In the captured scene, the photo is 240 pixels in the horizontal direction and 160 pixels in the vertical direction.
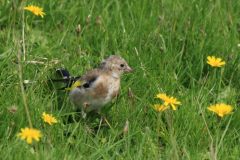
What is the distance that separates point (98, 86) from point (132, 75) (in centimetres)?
77

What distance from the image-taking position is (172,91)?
4.26 metres

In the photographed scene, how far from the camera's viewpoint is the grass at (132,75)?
337cm

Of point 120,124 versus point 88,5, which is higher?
point 88,5

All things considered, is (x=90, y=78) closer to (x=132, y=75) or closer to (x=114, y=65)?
(x=114, y=65)

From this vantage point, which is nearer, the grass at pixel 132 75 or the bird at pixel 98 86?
the grass at pixel 132 75

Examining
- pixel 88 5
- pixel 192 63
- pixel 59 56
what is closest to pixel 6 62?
pixel 59 56

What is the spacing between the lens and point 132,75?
15.0ft

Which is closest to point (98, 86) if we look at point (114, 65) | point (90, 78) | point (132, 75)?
point (90, 78)

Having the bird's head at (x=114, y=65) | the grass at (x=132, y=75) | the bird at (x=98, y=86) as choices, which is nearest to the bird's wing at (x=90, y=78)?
the bird at (x=98, y=86)

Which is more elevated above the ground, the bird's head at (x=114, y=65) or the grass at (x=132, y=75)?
the bird's head at (x=114, y=65)

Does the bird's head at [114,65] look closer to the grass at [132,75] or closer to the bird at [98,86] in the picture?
the bird at [98,86]

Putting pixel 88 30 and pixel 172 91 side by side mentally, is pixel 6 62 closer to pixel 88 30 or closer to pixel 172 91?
pixel 88 30

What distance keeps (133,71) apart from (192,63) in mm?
1086

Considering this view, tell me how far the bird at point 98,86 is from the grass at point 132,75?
130mm
